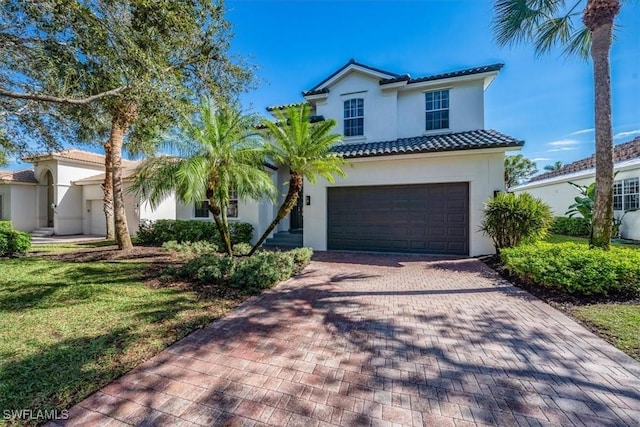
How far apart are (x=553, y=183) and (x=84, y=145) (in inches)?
1106

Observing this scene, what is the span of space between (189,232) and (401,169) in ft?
35.1

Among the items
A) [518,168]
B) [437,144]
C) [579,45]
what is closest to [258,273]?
[437,144]

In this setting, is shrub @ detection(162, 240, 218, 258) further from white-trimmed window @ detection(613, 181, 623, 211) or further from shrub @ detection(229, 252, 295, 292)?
white-trimmed window @ detection(613, 181, 623, 211)

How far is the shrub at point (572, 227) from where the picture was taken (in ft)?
49.6

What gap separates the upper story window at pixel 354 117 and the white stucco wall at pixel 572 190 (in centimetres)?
1265

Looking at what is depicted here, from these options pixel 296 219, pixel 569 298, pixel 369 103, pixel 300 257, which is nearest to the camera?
pixel 569 298

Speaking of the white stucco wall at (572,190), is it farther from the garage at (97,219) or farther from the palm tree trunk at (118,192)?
the garage at (97,219)

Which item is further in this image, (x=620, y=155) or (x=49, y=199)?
(x=49, y=199)

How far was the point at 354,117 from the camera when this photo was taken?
1454 centimetres

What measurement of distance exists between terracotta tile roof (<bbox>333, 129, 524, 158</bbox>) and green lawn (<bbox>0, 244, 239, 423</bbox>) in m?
8.65

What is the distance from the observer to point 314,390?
308 centimetres

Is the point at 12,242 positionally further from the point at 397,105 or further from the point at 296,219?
the point at 397,105

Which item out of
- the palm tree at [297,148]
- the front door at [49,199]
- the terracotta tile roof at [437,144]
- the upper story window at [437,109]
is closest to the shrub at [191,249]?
the palm tree at [297,148]

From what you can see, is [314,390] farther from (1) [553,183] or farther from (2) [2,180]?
(2) [2,180]
